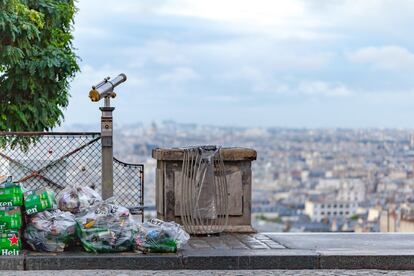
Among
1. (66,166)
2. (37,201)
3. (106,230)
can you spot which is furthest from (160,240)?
(66,166)

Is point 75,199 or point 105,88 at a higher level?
point 105,88

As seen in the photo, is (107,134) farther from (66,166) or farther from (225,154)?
(225,154)

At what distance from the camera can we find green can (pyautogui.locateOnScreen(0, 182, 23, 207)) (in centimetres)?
1091

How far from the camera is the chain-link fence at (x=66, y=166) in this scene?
1391 cm

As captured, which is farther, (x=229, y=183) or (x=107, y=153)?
(x=107, y=153)

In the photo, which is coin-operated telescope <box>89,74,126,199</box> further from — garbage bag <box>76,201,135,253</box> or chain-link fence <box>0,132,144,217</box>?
garbage bag <box>76,201,135,253</box>

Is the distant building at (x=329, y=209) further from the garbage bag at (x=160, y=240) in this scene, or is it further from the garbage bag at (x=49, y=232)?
the garbage bag at (x=49, y=232)

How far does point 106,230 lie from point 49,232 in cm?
64

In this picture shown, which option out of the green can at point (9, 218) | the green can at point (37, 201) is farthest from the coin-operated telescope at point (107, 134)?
the green can at point (9, 218)

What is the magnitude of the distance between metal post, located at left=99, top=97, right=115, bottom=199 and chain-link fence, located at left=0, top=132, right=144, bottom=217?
58cm

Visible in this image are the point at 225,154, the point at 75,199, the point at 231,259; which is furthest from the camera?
the point at 225,154

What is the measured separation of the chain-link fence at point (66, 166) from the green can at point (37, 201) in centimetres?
275

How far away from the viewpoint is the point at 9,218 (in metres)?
10.9

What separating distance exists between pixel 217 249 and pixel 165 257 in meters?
0.84
